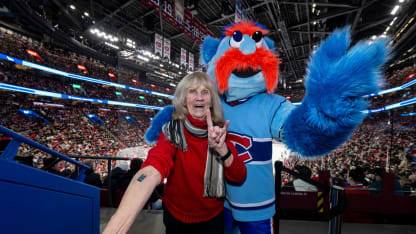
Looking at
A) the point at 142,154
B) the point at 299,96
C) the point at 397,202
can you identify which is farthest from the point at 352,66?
the point at 299,96

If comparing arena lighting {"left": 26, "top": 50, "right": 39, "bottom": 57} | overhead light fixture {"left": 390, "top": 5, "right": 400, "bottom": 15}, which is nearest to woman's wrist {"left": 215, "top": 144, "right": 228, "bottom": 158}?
overhead light fixture {"left": 390, "top": 5, "right": 400, "bottom": 15}

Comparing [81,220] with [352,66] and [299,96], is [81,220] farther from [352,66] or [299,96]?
[299,96]

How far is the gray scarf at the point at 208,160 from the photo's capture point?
0.95m

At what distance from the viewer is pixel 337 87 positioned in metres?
0.82

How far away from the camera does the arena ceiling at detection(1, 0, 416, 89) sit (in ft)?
22.7

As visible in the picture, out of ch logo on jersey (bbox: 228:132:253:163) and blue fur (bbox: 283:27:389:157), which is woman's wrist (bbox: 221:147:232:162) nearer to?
ch logo on jersey (bbox: 228:132:253:163)

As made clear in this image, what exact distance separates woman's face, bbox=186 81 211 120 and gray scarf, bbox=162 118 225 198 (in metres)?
0.08

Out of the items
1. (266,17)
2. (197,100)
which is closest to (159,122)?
(197,100)

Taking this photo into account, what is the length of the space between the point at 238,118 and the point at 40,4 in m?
15.0

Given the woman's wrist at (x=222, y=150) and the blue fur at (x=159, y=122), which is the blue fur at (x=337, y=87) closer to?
the woman's wrist at (x=222, y=150)

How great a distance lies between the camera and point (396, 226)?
320cm

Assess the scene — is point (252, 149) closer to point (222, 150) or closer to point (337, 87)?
point (222, 150)

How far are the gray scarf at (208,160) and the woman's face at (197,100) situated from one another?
0.26 ft

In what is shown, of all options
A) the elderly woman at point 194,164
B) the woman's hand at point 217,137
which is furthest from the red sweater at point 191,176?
the woman's hand at point 217,137
